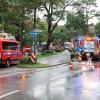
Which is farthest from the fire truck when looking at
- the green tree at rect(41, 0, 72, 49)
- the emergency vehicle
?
the green tree at rect(41, 0, 72, 49)

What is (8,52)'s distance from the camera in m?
31.1

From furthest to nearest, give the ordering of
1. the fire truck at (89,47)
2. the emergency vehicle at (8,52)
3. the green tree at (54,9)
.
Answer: the green tree at (54,9) → the fire truck at (89,47) → the emergency vehicle at (8,52)

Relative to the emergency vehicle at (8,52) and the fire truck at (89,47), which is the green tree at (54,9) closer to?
the fire truck at (89,47)

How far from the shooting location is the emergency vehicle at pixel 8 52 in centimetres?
3022

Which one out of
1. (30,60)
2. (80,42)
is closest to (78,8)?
(80,42)

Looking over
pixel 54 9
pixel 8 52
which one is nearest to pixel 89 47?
pixel 8 52

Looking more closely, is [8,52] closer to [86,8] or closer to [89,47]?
[89,47]

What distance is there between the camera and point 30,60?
3109 cm

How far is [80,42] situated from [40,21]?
17036mm

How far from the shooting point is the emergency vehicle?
3022cm

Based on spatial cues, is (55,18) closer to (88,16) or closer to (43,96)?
(88,16)

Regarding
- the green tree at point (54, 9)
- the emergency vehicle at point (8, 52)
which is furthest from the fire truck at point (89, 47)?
the green tree at point (54, 9)

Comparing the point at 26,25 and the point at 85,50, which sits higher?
the point at 26,25

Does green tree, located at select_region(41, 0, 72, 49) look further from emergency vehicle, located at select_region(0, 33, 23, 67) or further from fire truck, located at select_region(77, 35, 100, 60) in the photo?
emergency vehicle, located at select_region(0, 33, 23, 67)
